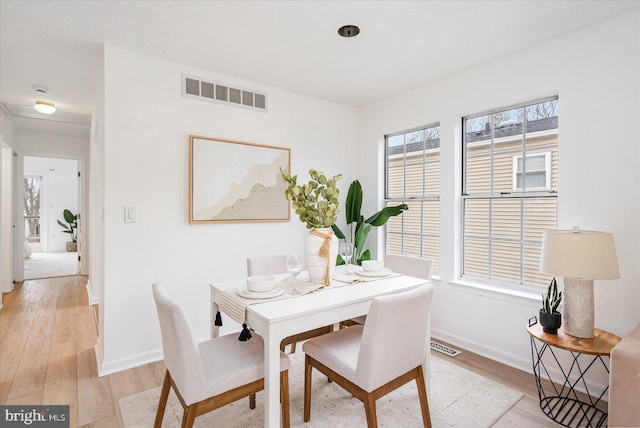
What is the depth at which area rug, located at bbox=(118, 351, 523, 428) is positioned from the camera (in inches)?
77.7

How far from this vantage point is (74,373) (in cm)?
256

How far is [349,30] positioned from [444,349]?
109 inches

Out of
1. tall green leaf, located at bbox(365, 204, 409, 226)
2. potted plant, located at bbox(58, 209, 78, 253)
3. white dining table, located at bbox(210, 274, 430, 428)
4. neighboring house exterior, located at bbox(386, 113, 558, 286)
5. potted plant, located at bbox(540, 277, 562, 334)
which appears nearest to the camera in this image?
white dining table, located at bbox(210, 274, 430, 428)

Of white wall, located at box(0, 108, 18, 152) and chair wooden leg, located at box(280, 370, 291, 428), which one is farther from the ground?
white wall, located at box(0, 108, 18, 152)

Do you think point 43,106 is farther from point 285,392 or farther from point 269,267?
point 285,392

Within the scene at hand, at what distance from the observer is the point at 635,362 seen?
142cm

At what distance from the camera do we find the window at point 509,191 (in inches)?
105

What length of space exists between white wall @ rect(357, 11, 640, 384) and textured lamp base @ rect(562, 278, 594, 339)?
378 mm

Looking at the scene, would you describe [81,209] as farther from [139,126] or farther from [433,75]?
[433,75]

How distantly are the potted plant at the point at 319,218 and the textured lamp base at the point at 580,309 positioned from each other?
59.3 inches

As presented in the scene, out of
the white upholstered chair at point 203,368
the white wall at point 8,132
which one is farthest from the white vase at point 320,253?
the white wall at point 8,132

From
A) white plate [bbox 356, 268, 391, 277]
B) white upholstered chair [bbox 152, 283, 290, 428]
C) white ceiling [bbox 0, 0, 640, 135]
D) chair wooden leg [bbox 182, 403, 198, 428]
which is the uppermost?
white ceiling [bbox 0, 0, 640, 135]

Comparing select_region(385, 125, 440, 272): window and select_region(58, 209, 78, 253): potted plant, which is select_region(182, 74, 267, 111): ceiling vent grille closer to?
select_region(385, 125, 440, 272): window

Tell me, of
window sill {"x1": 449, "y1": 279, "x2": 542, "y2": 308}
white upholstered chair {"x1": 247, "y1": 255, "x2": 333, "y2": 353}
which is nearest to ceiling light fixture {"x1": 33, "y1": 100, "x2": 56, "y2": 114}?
white upholstered chair {"x1": 247, "y1": 255, "x2": 333, "y2": 353}
